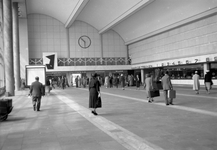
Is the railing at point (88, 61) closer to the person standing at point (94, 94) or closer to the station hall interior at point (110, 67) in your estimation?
the station hall interior at point (110, 67)

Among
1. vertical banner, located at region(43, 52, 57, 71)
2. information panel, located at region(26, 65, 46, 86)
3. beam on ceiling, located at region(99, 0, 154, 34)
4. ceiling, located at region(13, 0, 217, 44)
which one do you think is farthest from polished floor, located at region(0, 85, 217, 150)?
vertical banner, located at region(43, 52, 57, 71)

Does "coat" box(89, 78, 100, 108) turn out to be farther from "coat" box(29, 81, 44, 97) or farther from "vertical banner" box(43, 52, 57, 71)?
"vertical banner" box(43, 52, 57, 71)

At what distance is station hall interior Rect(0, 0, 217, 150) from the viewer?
585 centimetres

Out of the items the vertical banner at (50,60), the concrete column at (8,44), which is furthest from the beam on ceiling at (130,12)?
the concrete column at (8,44)

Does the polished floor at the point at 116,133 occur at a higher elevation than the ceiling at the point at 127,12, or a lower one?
lower

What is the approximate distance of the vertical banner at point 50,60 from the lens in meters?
40.6

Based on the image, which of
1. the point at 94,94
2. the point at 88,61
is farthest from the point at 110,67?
the point at 94,94

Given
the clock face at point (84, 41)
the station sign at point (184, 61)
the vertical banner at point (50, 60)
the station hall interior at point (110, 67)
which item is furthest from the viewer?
the clock face at point (84, 41)

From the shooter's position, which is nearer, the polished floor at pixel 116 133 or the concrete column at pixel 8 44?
the polished floor at pixel 116 133

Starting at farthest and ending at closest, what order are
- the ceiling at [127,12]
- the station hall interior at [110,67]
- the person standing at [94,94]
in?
the ceiling at [127,12]
the person standing at [94,94]
the station hall interior at [110,67]

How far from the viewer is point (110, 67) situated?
43500mm

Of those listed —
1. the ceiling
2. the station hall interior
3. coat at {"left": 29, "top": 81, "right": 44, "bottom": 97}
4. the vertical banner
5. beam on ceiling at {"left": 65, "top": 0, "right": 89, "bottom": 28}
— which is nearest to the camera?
the station hall interior

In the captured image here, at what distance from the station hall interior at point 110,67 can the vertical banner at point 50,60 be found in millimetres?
159

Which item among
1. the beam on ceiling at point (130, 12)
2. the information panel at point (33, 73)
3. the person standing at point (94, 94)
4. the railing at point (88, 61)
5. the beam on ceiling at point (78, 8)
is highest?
the beam on ceiling at point (78, 8)
